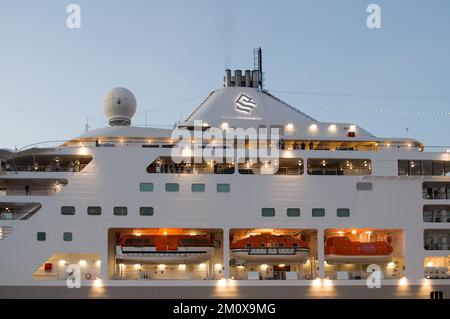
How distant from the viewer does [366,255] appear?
33.5 meters

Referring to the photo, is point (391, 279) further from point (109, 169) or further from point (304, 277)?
point (109, 169)

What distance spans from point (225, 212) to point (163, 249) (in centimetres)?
313

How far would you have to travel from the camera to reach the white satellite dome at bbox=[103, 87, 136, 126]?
36.4m

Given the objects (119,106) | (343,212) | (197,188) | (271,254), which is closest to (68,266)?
(197,188)

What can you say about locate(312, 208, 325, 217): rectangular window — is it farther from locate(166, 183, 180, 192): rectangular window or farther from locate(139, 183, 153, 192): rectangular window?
locate(139, 183, 153, 192): rectangular window

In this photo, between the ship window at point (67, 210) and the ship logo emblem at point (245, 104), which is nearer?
the ship window at point (67, 210)

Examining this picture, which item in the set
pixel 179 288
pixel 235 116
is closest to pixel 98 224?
pixel 179 288

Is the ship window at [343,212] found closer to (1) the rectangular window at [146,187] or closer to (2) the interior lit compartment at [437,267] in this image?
(2) the interior lit compartment at [437,267]

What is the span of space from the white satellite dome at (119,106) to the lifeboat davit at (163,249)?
6.31 metres

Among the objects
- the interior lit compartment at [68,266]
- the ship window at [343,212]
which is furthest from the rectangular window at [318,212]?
the interior lit compartment at [68,266]

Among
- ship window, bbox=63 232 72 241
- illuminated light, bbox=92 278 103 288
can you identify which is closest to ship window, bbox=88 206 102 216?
ship window, bbox=63 232 72 241

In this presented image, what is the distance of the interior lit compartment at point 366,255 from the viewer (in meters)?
33.3

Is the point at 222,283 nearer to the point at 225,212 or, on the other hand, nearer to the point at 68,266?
the point at 225,212

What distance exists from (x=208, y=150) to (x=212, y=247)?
429 centimetres
